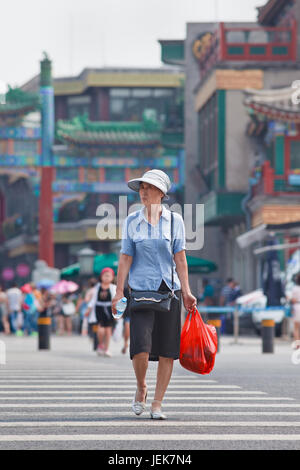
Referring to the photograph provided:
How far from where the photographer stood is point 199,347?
9742mm

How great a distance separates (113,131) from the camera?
5772 cm

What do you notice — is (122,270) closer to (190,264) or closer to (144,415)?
(144,415)

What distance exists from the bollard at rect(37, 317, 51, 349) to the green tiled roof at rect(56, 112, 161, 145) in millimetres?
30463

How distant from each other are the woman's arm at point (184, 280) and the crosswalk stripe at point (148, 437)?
Result: 1.57m

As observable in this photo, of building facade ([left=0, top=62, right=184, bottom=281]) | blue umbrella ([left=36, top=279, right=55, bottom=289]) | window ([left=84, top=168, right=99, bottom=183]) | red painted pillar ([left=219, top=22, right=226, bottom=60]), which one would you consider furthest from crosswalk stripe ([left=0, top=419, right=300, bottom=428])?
window ([left=84, top=168, right=99, bottom=183])

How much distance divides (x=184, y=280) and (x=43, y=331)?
15365mm

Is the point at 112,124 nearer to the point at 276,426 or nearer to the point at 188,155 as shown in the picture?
the point at 188,155

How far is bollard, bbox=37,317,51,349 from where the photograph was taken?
80.1ft

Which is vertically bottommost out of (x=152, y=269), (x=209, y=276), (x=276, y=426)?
(x=209, y=276)

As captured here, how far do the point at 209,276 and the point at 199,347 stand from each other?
143ft

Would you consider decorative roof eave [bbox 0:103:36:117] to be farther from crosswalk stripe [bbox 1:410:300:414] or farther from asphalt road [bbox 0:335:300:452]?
crosswalk stripe [bbox 1:410:300:414]

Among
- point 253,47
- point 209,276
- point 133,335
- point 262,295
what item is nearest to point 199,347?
point 133,335

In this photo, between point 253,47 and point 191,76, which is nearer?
point 253,47
